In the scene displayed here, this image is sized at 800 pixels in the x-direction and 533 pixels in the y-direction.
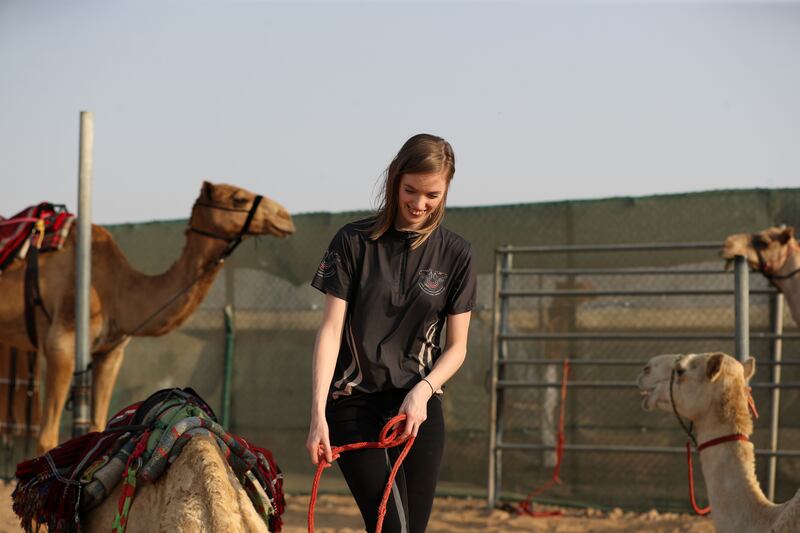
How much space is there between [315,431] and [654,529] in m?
4.99

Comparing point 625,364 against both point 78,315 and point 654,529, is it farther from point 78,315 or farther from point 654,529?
point 78,315

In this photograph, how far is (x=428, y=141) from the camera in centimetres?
292

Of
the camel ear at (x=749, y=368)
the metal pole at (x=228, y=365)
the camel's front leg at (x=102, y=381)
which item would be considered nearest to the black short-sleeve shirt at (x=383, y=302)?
the camel ear at (x=749, y=368)

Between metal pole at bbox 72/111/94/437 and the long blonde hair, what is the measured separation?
4064 millimetres

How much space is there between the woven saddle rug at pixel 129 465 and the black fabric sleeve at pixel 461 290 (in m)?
0.80

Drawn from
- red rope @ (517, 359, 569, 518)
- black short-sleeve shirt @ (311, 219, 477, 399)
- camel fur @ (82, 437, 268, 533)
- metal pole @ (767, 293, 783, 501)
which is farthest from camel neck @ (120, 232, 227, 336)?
black short-sleeve shirt @ (311, 219, 477, 399)

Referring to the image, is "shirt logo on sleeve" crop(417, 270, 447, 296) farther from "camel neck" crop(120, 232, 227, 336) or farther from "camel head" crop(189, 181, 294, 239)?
"camel neck" crop(120, 232, 227, 336)

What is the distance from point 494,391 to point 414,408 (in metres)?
5.24

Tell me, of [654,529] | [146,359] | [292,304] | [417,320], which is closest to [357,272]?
[417,320]

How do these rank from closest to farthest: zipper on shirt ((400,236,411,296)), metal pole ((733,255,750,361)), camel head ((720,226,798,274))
A: zipper on shirt ((400,236,411,296)) → metal pole ((733,255,750,361)) → camel head ((720,226,798,274))

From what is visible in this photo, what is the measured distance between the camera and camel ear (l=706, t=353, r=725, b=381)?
15.6 ft

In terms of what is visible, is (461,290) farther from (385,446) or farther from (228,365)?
(228,365)

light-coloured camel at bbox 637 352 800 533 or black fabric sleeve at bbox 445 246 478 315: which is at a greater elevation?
black fabric sleeve at bbox 445 246 478 315

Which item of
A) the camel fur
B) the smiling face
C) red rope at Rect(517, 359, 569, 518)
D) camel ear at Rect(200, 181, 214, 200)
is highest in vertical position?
camel ear at Rect(200, 181, 214, 200)
